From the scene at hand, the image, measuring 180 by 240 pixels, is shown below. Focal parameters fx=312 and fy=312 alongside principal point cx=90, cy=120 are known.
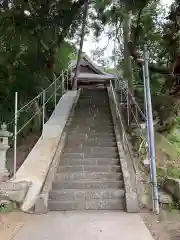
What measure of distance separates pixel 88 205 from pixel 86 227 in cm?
107

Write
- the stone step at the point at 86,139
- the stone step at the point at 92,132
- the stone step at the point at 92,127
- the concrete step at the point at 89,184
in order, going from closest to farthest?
the concrete step at the point at 89,184, the stone step at the point at 86,139, the stone step at the point at 92,132, the stone step at the point at 92,127

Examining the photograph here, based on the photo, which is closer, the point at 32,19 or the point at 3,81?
the point at 32,19

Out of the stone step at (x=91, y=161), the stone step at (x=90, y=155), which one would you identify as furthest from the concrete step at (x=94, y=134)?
the stone step at (x=91, y=161)

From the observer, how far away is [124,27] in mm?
9914

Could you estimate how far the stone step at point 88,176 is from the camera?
6.20 metres

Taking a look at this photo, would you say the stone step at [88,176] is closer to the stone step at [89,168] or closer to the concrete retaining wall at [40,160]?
the stone step at [89,168]

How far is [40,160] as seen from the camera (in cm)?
682

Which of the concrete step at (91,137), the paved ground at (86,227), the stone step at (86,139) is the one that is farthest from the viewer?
the concrete step at (91,137)

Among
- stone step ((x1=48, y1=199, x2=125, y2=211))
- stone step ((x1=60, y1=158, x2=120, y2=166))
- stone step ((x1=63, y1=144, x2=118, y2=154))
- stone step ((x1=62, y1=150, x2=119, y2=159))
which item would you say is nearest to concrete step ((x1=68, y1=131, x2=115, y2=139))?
stone step ((x1=63, y1=144, x2=118, y2=154))

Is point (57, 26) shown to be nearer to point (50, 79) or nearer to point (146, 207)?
point (50, 79)

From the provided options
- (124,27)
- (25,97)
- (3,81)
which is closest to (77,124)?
(25,97)

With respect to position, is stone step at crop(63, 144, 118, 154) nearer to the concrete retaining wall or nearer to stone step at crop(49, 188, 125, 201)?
the concrete retaining wall

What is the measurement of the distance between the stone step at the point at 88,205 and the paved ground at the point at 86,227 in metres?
0.21

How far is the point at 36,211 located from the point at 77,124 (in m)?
4.57
